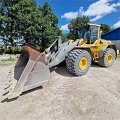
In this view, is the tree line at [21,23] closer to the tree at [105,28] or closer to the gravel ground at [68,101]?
the gravel ground at [68,101]

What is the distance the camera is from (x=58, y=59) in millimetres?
5410

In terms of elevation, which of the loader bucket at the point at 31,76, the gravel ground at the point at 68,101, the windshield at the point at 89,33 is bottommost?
the gravel ground at the point at 68,101

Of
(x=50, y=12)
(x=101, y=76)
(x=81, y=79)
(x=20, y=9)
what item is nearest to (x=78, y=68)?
(x=81, y=79)

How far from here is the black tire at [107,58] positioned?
7.09m

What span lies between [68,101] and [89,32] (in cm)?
376

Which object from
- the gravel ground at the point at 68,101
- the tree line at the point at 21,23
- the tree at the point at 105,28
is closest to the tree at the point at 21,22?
the tree line at the point at 21,23

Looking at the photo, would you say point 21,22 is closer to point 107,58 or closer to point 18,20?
point 18,20

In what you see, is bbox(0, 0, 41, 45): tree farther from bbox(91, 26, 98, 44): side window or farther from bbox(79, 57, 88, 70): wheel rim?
bbox(79, 57, 88, 70): wheel rim

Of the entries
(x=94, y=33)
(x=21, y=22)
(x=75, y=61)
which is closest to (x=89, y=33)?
(x=94, y=33)

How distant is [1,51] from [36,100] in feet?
60.7

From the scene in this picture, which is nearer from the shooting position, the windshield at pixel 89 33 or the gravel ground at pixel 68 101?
the gravel ground at pixel 68 101

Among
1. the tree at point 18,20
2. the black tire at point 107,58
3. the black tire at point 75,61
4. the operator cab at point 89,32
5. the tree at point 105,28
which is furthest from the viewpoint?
the tree at point 105,28

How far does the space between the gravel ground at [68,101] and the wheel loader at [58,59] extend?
30 centimetres

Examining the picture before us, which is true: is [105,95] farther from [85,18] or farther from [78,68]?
[85,18]
